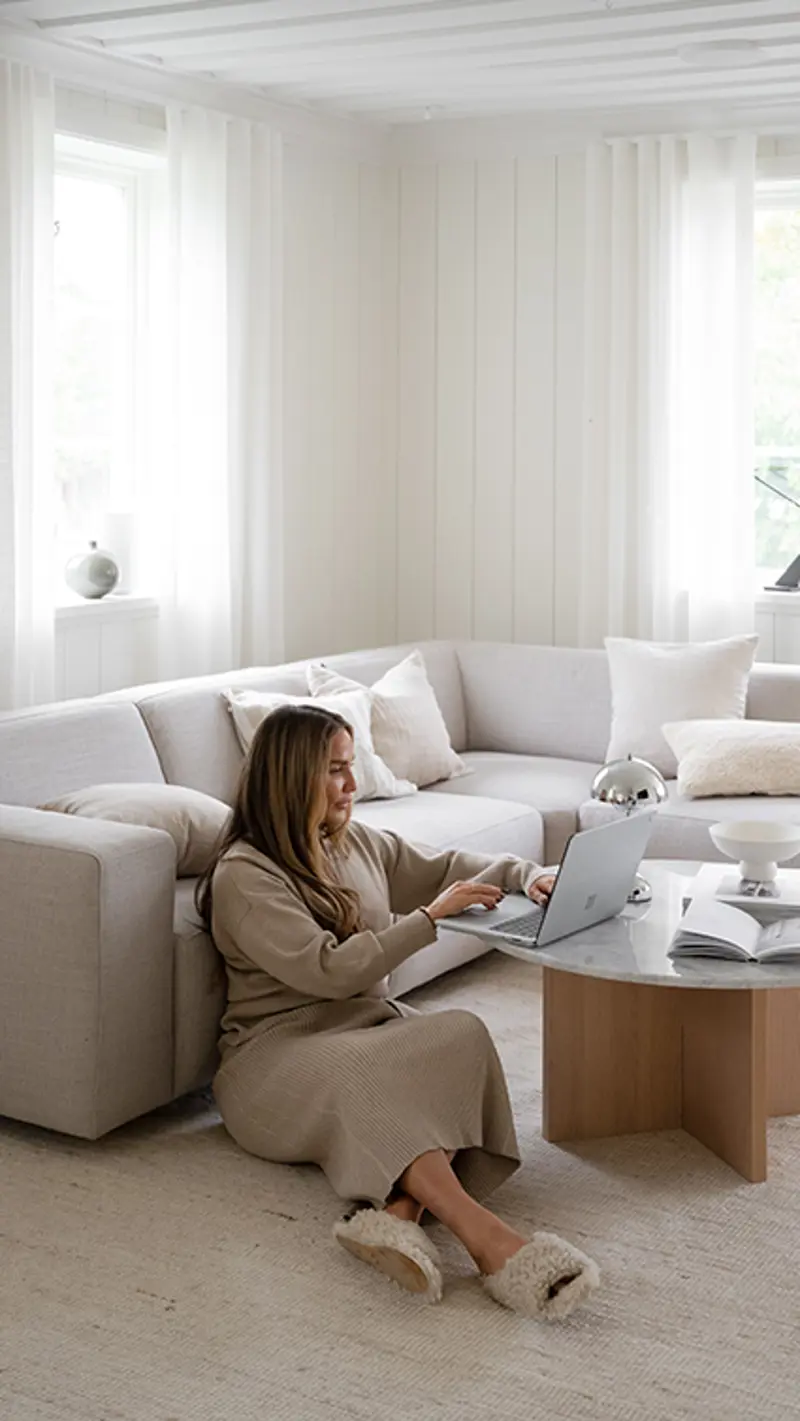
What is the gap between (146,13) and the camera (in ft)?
14.5

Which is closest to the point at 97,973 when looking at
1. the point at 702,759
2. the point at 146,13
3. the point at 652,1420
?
the point at 652,1420

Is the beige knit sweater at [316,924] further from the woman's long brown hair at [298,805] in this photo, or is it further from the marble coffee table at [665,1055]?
the marble coffee table at [665,1055]

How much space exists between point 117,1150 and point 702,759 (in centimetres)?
216

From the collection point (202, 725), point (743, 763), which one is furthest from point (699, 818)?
point (202, 725)

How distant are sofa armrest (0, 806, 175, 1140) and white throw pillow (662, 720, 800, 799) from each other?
190 centimetres

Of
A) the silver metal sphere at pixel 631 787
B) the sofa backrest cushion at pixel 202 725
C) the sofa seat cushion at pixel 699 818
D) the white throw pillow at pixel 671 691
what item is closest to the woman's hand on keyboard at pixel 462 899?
the silver metal sphere at pixel 631 787

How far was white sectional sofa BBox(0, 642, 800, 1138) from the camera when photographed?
11.1 feet

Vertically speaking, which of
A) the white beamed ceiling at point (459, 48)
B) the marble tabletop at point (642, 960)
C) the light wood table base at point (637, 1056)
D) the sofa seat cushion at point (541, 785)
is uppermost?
the white beamed ceiling at point (459, 48)

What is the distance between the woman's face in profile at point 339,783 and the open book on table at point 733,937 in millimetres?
673

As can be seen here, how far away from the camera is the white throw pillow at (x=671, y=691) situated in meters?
5.25

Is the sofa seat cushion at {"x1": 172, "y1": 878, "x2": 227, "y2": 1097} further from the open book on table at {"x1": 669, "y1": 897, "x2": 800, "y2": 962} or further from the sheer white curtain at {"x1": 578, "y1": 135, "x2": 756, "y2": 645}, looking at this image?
the sheer white curtain at {"x1": 578, "y1": 135, "x2": 756, "y2": 645}

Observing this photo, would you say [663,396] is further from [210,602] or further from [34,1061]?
[34,1061]

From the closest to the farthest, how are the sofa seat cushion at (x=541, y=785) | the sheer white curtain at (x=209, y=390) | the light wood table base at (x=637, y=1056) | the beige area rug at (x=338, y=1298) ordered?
the beige area rug at (x=338, y=1298)
the light wood table base at (x=637, y=1056)
the sofa seat cushion at (x=541, y=785)
the sheer white curtain at (x=209, y=390)

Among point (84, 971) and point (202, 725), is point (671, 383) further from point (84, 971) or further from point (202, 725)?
point (84, 971)
